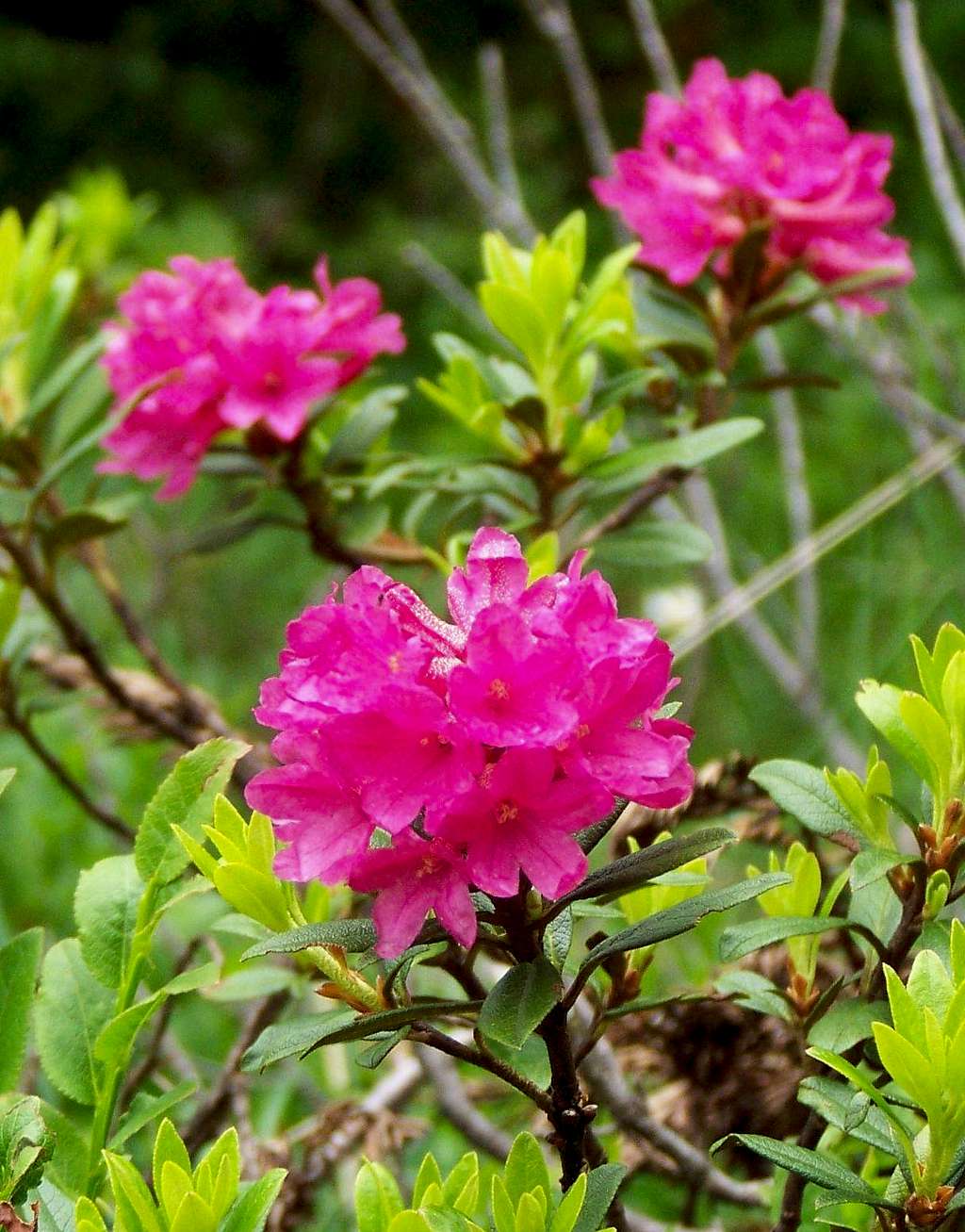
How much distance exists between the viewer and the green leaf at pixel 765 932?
539 mm

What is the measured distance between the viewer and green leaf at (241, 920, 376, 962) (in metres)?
0.48

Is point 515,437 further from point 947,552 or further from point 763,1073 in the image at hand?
point 947,552

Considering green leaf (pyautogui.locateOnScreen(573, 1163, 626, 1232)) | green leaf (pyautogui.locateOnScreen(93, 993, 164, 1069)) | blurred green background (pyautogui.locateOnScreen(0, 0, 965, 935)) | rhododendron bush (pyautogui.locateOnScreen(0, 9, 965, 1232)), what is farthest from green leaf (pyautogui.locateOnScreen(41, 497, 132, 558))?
blurred green background (pyautogui.locateOnScreen(0, 0, 965, 935))

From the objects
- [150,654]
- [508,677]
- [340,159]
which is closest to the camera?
[508,677]

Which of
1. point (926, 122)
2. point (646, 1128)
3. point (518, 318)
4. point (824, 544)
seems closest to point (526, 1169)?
point (646, 1128)

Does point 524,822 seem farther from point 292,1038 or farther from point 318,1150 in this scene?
point 318,1150

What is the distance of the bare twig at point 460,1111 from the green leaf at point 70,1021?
1.11 ft

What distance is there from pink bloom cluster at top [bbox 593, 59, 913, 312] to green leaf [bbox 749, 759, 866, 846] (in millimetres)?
462

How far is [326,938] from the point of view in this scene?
502 millimetres

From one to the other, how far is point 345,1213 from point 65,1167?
0.48 meters

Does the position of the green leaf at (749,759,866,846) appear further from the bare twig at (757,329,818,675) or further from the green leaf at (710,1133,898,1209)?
the bare twig at (757,329,818,675)

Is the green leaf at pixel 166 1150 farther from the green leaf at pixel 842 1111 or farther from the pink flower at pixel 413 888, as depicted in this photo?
the green leaf at pixel 842 1111

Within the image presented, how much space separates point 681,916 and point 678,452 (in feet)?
1.44

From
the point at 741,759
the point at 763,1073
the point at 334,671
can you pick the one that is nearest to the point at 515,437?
the point at 741,759
